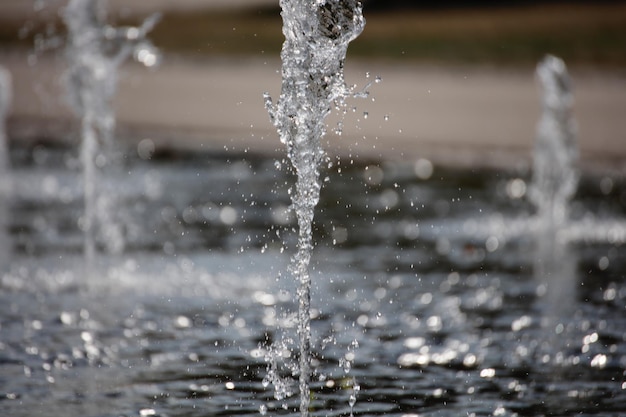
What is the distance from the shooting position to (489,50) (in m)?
20.9

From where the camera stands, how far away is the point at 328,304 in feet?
22.0

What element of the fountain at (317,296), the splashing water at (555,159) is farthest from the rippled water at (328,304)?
the splashing water at (555,159)

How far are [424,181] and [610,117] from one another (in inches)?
176

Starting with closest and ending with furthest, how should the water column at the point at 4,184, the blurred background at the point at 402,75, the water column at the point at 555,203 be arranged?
the water column at the point at 555,203 < the water column at the point at 4,184 < the blurred background at the point at 402,75

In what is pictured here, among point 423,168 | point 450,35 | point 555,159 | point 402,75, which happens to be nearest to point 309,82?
point 555,159

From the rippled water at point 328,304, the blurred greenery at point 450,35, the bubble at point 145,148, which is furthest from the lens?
the blurred greenery at point 450,35

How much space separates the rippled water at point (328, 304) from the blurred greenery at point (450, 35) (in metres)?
9.62

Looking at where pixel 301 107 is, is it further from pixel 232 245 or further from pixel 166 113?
pixel 166 113

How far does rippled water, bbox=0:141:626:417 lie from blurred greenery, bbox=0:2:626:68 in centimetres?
962

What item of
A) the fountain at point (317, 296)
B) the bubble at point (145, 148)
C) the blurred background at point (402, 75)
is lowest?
the fountain at point (317, 296)

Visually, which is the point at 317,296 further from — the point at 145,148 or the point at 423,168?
the point at 145,148

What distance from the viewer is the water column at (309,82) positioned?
5.07 metres

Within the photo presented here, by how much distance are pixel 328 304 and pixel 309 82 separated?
1827 mm

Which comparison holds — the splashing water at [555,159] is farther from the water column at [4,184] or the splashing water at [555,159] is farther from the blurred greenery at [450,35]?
the blurred greenery at [450,35]
